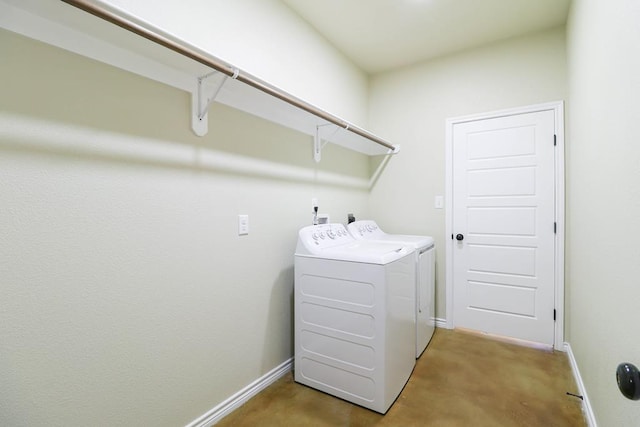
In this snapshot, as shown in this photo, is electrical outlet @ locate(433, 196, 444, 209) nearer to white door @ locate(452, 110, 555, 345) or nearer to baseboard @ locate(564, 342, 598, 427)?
white door @ locate(452, 110, 555, 345)

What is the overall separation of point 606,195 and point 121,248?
2074 millimetres

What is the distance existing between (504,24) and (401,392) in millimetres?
2861

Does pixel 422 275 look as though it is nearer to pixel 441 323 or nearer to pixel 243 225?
pixel 441 323

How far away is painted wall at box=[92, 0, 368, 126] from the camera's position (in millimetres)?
1470

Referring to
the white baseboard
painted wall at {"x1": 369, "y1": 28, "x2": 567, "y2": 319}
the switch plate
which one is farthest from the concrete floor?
the switch plate

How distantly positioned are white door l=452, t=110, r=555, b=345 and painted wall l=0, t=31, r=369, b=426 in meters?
1.88

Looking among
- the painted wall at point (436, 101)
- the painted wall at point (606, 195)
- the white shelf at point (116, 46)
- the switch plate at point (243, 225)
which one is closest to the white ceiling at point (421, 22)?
the painted wall at point (436, 101)

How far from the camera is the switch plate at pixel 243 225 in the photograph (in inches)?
70.1

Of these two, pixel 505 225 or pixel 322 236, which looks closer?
pixel 322 236

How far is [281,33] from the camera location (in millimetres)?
2096

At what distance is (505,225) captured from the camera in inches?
103

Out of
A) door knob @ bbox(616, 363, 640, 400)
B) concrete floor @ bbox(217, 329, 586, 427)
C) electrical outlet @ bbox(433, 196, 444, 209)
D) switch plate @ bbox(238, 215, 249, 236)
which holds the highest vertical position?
electrical outlet @ bbox(433, 196, 444, 209)

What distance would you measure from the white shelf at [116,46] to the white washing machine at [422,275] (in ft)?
3.85

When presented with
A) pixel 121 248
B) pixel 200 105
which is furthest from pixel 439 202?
pixel 121 248
